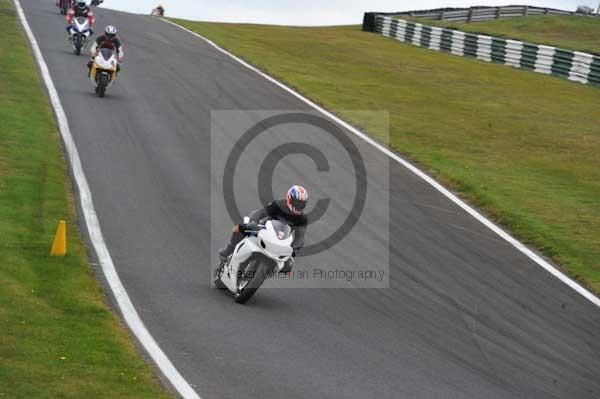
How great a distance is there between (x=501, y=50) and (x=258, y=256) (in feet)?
110

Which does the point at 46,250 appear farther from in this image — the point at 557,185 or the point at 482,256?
the point at 557,185

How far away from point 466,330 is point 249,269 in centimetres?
295

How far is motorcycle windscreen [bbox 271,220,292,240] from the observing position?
1263 cm

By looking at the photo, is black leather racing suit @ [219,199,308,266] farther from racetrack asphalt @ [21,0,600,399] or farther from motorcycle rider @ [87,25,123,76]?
motorcycle rider @ [87,25,123,76]

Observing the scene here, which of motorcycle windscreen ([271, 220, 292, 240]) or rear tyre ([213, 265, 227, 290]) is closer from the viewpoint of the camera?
motorcycle windscreen ([271, 220, 292, 240])

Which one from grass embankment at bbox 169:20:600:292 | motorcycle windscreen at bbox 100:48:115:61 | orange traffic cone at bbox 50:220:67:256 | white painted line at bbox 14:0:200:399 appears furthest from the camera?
motorcycle windscreen at bbox 100:48:115:61

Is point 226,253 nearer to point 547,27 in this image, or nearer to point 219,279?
point 219,279

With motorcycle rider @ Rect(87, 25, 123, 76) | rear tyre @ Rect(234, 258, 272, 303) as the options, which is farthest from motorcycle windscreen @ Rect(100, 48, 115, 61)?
rear tyre @ Rect(234, 258, 272, 303)

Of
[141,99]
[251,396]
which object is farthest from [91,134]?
[251,396]

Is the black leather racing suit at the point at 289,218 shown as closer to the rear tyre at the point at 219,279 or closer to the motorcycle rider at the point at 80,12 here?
the rear tyre at the point at 219,279

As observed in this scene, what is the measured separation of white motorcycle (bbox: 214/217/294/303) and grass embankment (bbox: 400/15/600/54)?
1562 inches

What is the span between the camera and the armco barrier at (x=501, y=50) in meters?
39.2

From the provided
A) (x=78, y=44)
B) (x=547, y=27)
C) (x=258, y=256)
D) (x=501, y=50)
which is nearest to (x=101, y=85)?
(x=78, y=44)

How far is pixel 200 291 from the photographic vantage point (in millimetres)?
13242
